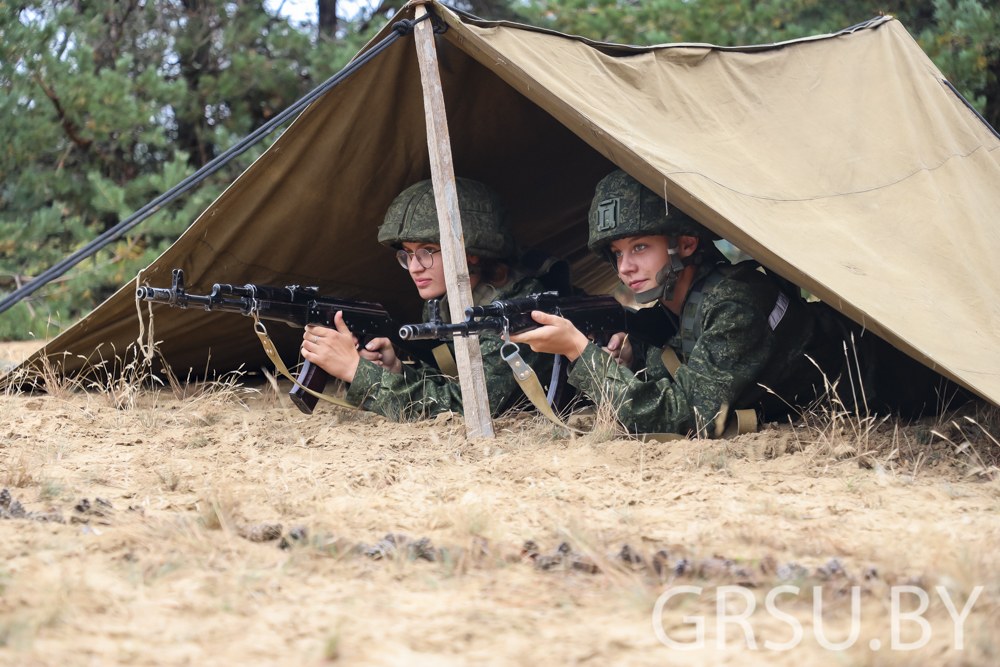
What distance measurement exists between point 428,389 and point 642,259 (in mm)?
1187

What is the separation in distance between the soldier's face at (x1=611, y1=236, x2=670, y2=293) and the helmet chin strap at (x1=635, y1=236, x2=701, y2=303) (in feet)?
0.05

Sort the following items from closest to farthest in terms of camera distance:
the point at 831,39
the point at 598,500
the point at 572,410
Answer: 1. the point at 598,500
2. the point at 572,410
3. the point at 831,39

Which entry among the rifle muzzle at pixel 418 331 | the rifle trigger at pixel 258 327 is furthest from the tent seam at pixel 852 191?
the rifle trigger at pixel 258 327

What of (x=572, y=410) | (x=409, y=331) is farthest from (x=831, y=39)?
(x=409, y=331)

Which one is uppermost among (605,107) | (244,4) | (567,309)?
(244,4)

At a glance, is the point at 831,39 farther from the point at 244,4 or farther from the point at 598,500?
the point at 244,4

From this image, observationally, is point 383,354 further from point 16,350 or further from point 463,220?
point 16,350

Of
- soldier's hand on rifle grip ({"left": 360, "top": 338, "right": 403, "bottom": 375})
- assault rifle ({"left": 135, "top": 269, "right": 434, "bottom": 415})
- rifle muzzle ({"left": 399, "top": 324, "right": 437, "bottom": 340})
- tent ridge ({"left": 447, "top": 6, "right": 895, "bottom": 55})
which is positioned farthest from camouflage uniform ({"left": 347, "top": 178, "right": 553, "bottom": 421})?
Result: tent ridge ({"left": 447, "top": 6, "right": 895, "bottom": 55})

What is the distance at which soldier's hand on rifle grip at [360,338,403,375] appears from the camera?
4168 mm

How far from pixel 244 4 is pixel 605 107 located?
7939 millimetres

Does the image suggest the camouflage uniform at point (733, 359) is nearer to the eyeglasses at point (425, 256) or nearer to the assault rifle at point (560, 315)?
the assault rifle at point (560, 315)

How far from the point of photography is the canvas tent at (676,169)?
119 inches

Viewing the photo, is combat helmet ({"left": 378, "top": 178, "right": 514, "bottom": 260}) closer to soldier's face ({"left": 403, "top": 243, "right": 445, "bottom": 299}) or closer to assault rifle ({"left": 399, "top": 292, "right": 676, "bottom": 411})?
soldier's face ({"left": 403, "top": 243, "right": 445, "bottom": 299})

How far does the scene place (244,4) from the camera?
9.80 meters
